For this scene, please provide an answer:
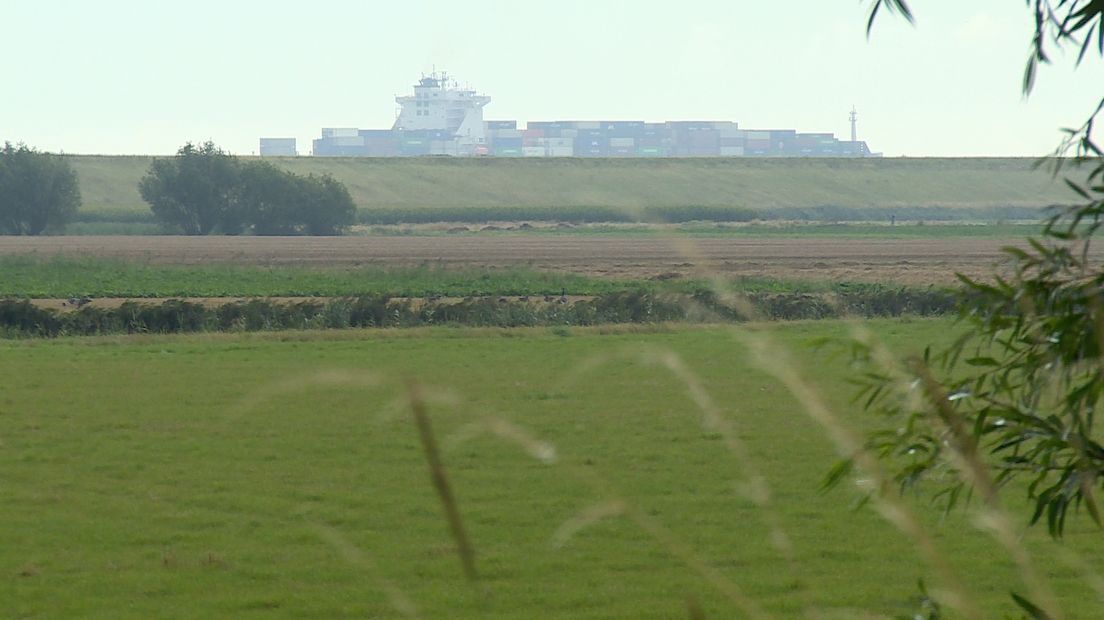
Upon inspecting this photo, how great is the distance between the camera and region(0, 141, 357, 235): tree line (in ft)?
348

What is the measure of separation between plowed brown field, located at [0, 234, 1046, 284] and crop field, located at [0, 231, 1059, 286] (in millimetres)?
67

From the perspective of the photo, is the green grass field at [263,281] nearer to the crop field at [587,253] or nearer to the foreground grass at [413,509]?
the crop field at [587,253]

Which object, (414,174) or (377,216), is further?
(414,174)

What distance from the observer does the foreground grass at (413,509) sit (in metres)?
10.3

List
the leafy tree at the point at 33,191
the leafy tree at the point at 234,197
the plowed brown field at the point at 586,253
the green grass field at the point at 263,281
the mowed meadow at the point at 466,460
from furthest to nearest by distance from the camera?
1. the leafy tree at the point at 234,197
2. the leafy tree at the point at 33,191
3. the plowed brown field at the point at 586,253
4. the green grass field at the point at 263,281
5. the mowed meadow at the point at 466,460

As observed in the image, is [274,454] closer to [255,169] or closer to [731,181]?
[255,169]

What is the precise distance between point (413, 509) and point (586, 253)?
69859 mm

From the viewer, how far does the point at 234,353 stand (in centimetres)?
3080

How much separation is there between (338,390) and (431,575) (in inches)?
523

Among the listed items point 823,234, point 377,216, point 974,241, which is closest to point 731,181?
point 377,216

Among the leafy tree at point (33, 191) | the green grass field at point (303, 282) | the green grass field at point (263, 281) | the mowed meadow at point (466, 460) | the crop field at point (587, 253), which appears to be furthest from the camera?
the leafy tree at point (33, 191)

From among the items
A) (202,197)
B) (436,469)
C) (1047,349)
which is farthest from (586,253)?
(436,469)

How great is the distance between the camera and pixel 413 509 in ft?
44.9

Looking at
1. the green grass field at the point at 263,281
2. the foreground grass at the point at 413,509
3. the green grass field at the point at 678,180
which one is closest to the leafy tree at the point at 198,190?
the green grass field at the point at 263,281
